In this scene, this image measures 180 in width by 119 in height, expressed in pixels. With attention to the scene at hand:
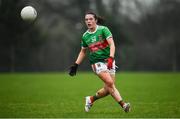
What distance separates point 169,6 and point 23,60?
75.5 feet

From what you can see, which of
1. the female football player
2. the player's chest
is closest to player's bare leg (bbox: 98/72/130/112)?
the female football player

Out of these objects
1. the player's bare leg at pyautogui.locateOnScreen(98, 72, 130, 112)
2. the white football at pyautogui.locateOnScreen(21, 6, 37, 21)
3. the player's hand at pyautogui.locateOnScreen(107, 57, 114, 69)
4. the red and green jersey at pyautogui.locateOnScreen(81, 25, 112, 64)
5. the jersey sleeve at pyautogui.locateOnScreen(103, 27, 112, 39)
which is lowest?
the player's bare leg at pyautogui.locateOnScreen(98, 72, 130, 112)

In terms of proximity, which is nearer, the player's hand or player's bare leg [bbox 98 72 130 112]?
the player's hand

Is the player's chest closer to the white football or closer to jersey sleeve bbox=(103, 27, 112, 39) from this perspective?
jersey sleeve bbox=(103, 27, 112, 39)

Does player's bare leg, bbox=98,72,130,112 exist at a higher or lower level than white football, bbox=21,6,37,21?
lower

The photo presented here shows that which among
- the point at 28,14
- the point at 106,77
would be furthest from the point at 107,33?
the point at 28,14

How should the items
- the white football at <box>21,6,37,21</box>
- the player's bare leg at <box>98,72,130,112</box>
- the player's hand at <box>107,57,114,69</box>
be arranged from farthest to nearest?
the white football at <box>21,6,37,21</box> < the player's bare leg at <box>98,72,130,112</box> < the player's hand at <box>107,57,114,69</box>

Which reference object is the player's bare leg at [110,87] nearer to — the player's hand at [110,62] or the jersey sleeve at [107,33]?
the player's hand at [110,62]

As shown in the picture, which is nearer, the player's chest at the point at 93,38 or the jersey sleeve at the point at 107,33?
the jersey sleeve at the point at 107,33

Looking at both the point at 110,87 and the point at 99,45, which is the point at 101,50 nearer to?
the point at 99,45

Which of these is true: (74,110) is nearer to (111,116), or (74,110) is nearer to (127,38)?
(111,116)

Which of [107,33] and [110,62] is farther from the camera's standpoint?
[107,33]

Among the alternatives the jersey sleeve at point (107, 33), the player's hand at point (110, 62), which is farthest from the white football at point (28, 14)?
the player's hand at point (110, 62)

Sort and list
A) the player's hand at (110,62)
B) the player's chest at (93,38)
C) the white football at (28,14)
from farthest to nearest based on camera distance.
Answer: the white football at (28,14)
the player's chest at (93,38)
the player's hand at (110,62)
